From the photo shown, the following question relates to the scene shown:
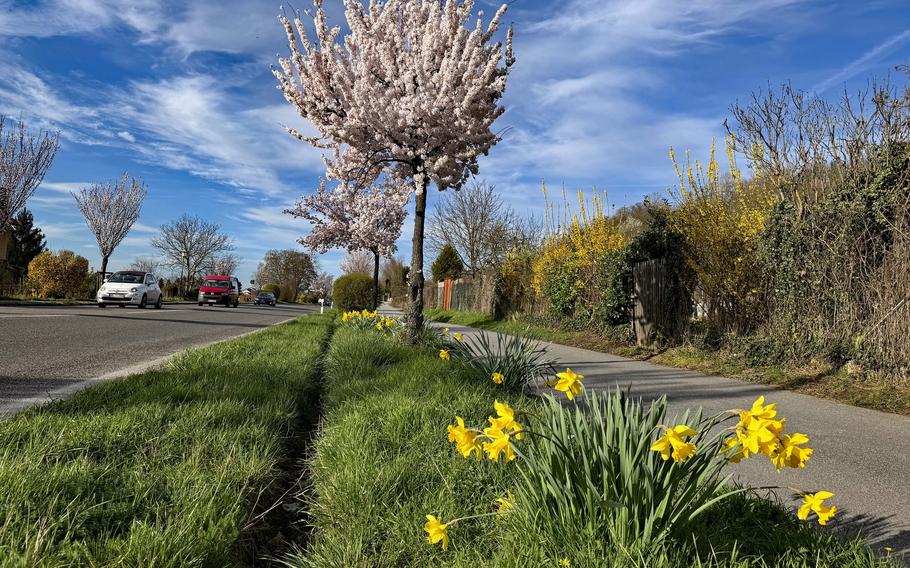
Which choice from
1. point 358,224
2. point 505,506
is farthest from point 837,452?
point 358,224

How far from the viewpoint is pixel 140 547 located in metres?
1.88

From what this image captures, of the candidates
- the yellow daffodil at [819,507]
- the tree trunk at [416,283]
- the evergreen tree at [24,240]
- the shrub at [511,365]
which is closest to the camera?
the yellow daffodil at [819,507]

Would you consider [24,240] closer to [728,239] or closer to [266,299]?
[266,299]

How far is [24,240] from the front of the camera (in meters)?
43.1

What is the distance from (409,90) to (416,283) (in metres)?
2.92

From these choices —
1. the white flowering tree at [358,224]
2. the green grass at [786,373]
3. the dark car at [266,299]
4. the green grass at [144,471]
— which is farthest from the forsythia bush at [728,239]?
the dark car at [266,299]

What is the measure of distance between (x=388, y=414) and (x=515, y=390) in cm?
174

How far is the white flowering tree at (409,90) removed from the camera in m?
7.66

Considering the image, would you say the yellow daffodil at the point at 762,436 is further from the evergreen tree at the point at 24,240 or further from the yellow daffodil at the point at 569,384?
the evergreen tree at the point at 24,240

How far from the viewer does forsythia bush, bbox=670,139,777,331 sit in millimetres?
8000

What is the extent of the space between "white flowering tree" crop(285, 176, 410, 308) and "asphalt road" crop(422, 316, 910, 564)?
16373 mm

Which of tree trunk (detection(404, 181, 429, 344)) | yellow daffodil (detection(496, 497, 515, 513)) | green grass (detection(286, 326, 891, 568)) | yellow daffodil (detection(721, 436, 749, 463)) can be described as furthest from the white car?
yellow daffodil (detection(721, 436, 749, 463))

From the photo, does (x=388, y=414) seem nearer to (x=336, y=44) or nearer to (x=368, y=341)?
(x=368, y=341)

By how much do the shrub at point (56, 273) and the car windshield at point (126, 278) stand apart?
734 centimetres
